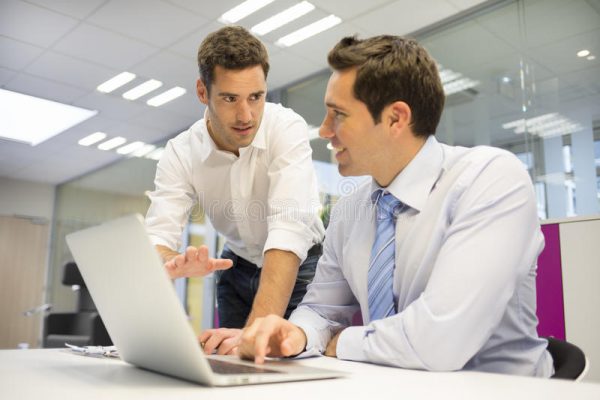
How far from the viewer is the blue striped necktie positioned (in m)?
1.03

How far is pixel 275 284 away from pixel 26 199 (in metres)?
8.32

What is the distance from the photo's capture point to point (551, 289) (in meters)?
1.94

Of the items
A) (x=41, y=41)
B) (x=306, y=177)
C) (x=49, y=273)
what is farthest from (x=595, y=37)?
(x=49, y=273)

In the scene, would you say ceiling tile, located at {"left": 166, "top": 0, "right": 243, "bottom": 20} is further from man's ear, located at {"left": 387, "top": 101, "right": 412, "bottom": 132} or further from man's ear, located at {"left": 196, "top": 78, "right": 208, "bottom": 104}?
man's ear, located at {"left": 387, "top": 101, "right": 412, "bottom": 132}

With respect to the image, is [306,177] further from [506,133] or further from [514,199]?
[506,133]

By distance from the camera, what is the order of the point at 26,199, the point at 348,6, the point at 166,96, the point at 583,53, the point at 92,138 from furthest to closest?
the point at 26,199 < the point at 92,138 < the point at 166,96 < the point at 348,6 < the point at 583,53

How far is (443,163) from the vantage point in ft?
3.66

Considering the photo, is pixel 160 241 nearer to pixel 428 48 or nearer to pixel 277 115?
pixel 277 115

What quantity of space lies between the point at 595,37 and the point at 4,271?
8.75 m

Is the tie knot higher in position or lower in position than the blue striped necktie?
higher

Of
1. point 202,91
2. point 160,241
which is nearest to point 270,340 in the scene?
point 160,241

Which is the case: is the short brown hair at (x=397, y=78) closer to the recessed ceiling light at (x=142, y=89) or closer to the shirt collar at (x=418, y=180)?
the shirt collar at (x=418, y=180)

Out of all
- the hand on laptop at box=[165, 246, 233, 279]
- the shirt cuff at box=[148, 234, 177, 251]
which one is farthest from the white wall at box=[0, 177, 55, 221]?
the hand on laptop at box=[165, 246, 233, 279]

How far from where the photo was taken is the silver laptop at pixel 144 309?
1.78 ft
